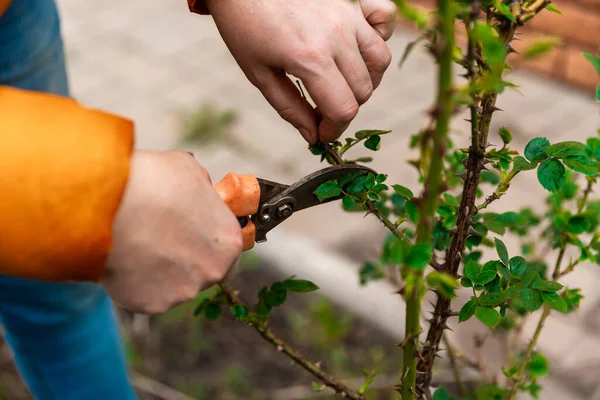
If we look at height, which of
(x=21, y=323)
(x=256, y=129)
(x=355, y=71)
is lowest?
(x=256, y=129)

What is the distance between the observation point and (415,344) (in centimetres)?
82

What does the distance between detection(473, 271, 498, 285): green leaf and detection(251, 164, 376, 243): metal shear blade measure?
0.77 ft

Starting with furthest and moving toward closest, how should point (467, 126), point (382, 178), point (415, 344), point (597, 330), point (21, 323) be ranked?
point (467, 126) < point (597, 330) < point (21, 323) < point (382, 178) < point (415, 344)

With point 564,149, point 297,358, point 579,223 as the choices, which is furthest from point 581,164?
point 297,358

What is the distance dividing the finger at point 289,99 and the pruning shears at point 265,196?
99 mm

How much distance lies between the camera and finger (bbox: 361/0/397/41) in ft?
3.52

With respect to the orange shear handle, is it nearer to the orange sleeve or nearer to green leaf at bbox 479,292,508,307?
the orange sleeve

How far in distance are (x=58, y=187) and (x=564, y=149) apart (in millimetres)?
617

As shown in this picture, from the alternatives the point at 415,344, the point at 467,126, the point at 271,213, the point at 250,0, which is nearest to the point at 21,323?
the point at 271,213

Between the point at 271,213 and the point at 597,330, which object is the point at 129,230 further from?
the point at 597,330

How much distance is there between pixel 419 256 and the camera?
2.19 feet

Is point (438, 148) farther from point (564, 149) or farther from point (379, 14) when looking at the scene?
point (379, 14)

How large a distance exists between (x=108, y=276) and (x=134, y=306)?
A: 0.17 ft

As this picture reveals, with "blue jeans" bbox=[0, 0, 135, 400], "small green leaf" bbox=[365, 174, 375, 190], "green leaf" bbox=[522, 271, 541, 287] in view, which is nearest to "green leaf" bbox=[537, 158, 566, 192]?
"green leaf" bbox=[522, 271, 541, 287]
